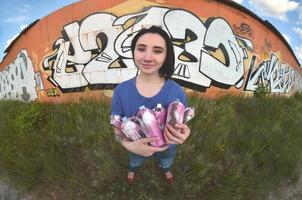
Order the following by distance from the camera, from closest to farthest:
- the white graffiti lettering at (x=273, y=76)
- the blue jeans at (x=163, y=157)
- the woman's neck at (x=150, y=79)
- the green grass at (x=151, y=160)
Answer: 1. the woman's neck at (x=150, y=79)
2. the blue jeans at (x=163, y=157)
3. the green grass at (x=151, y=160)
4. the white graffiti lettering at (x=273, y=76)

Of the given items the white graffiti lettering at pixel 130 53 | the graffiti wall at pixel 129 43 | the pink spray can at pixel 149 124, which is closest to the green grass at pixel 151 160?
the pink spray can at pixel 149 124

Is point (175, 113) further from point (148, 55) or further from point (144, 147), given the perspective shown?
point (148, 55)

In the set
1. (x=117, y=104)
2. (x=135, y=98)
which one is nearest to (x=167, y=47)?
(x=135, y=98)

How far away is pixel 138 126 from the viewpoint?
3.21 m

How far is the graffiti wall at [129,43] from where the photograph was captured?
1206cm

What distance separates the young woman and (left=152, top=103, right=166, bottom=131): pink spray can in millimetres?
68

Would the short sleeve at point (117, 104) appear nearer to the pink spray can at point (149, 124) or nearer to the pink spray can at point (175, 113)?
the pink spray can at point (149, 124)

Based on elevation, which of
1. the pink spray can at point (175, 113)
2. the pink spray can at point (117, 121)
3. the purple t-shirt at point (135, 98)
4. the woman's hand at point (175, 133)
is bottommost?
the woman's hand at point (175, 133)

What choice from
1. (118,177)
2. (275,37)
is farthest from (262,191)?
(275,37)

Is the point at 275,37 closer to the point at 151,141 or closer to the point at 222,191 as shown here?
the point at 222,191

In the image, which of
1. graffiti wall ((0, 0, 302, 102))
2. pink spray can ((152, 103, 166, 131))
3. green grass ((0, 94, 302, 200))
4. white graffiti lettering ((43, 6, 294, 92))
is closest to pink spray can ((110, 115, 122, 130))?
pink spray can ((152, 103, 166, 131))

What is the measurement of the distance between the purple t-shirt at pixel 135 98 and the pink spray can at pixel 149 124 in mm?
132

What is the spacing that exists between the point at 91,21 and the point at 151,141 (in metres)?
10.1

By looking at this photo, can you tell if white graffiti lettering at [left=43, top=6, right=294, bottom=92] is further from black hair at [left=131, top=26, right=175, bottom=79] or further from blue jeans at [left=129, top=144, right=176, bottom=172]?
black hair at [left=131, top=26, right=175, bottom=79]
